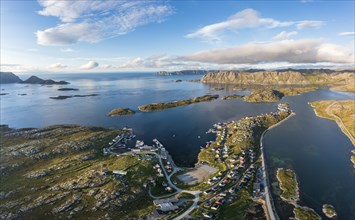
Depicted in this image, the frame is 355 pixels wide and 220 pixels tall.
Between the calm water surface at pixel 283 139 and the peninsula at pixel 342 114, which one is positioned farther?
the peninsula at pixel 342 114

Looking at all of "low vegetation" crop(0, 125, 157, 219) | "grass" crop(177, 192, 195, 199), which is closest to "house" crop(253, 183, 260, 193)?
"grass" crop(177, 192, 195, 199)

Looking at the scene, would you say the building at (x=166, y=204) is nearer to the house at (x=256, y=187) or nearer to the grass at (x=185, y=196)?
the grass at (x=185, y=196)

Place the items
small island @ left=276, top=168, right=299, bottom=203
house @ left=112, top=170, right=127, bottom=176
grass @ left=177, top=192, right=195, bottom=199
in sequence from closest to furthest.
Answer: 1. grass @ left=177, top=192, right=195, bottom=199
2. small island @ left=276, top=168, right=299, bottom=203
3. house @ left=112, top=170, right=127, bottom=176

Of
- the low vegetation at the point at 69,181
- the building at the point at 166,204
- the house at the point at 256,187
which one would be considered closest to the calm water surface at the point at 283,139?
the house at the point at 256,187

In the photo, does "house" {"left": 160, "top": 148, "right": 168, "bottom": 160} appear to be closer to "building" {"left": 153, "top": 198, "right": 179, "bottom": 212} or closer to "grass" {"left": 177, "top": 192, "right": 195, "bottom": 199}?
"grass" {"left": 177, "top": 192, "right": 195, "bottom": 199}

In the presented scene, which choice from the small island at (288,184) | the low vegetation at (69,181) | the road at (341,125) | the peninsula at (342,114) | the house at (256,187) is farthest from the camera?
the peninsula at (342,114)

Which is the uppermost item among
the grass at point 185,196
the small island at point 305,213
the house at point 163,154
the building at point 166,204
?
the house at point 163,154

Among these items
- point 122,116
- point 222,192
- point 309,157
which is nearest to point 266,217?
point 222,192
